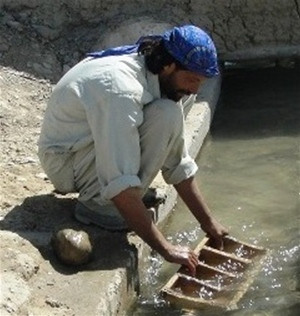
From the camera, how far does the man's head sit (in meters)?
4.54

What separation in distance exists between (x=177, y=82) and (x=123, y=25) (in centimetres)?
354

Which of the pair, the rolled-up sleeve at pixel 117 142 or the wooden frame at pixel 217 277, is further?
the wooden frame at pixel 217 277

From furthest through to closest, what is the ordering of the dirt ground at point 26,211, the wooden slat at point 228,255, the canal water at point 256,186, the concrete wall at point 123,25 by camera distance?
the concrete wall at point 123,25 → the wooden slat at point 228,255 → the canal water at point 256,186 → the dirt ground at point 26,211

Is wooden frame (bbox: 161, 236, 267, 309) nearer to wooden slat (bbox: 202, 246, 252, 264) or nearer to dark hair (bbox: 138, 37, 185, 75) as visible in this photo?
wooden slat (bbox: 202, 246, 252, 264)

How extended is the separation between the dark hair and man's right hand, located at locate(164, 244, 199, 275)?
89 cm

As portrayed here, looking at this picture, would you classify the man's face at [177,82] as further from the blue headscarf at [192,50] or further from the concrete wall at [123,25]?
the concrete wall at [123,25]

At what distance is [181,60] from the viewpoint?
4547 mm

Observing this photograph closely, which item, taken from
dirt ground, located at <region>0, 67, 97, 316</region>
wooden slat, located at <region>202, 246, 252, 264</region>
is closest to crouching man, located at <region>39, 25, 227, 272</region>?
wooden slat, located at <region>202, 246, 252, 264</region>

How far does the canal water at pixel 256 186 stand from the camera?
4.86 metres

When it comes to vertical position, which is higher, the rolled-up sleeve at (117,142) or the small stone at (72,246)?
the rolled-up sleeve at (117,142)

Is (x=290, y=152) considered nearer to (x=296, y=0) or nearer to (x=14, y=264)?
(x=296, y=0)

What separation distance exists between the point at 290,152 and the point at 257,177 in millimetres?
517

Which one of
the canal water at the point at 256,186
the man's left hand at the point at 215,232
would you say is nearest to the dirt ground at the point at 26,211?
the canal water at the point at 256,186

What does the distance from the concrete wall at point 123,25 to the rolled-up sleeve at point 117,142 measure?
10.8 ft
